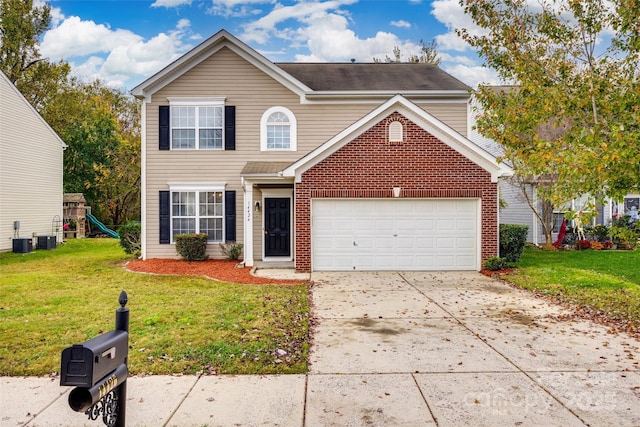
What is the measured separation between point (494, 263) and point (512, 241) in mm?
1464

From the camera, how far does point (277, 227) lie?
50.0 feet

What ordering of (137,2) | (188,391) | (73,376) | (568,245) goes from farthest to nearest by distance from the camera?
1. (568,245)
2. (137,2)
3. (188,391)
4. (73,376)

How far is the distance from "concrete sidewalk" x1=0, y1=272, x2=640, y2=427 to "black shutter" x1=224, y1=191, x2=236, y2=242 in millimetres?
8591

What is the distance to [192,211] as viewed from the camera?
15625 mm

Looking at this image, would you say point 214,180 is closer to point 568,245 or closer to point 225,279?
point 225,279

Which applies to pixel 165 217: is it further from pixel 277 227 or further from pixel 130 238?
pixel 277 227

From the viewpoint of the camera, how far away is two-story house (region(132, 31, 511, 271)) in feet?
42.3

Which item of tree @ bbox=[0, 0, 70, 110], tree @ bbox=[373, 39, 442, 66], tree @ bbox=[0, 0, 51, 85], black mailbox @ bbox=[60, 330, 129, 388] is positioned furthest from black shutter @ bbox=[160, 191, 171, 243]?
tree @ bbox=[373, 39, 442, 66]

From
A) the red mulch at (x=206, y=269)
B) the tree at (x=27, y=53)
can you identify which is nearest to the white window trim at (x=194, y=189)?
the red mulch at (x=206, y=269)

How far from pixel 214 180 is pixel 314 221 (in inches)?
176

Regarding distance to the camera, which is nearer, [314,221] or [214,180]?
[314,221]

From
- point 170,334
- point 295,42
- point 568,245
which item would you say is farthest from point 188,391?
point 295,42

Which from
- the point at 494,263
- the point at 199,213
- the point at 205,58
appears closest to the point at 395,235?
the point at 494,263

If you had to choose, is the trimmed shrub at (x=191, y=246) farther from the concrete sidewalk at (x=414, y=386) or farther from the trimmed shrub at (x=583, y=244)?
the trimmed shrub at (x=583, y=244)
